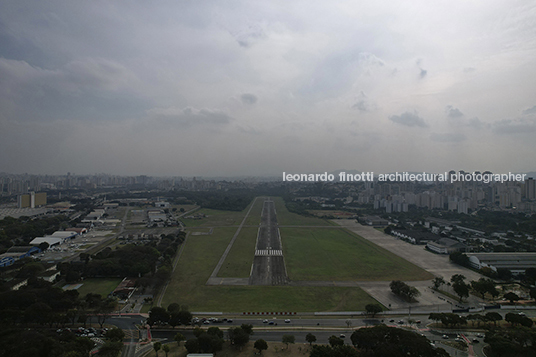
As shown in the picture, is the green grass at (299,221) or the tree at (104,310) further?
the green grass at (299,221)

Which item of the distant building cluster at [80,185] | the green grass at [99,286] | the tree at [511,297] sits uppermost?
the distant building cluster at [80,185]

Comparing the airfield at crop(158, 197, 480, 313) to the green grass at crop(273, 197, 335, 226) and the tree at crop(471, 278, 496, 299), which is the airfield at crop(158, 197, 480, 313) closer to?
the tree at crop(471, 278, 496, 299)

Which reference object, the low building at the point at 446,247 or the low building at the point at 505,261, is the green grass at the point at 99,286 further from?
the low building at the point at 446,247

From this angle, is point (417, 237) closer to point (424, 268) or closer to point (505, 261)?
point (505, 261)

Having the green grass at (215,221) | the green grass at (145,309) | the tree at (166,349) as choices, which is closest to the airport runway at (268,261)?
the green grass at (145,309)

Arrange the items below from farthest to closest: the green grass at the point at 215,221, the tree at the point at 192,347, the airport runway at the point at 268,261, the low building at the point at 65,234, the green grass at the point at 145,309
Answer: the green grass at the point at 215,221
the low building at the point at 65,234
the airport runway at the point at 268,261
the green grass at the point at 145,309
the tree at the point at 192,347

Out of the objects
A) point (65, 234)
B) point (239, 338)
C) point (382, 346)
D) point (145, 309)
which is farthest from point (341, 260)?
point (65, 234)

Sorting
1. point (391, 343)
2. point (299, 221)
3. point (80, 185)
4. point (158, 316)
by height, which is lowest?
point (158, 316)

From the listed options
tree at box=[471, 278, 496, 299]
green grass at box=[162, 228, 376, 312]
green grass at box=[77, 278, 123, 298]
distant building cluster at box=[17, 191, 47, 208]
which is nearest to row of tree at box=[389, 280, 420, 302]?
green grass at box=[162, 228, 376, 312]

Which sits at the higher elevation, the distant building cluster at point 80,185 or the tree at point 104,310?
the distant building cluster at point 80,185
